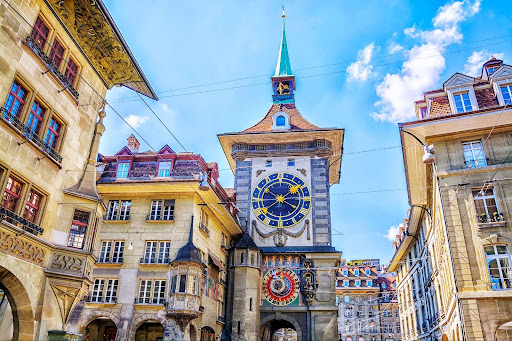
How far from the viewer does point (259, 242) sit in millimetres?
37281

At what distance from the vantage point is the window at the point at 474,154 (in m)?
22.9

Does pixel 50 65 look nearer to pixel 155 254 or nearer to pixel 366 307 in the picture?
pixel 155 254

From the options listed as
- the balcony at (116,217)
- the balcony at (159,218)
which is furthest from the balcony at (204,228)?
the balcony at (116,217)

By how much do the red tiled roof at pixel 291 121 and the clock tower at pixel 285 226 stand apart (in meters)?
0.10

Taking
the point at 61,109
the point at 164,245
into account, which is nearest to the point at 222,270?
the point at 164,245

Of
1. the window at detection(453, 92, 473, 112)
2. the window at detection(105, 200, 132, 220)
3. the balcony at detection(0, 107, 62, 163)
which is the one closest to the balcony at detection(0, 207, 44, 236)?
the balcony at detection(0, 107, 62, 163)

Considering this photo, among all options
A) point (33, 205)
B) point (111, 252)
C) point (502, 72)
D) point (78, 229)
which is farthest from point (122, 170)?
point (502, 72)

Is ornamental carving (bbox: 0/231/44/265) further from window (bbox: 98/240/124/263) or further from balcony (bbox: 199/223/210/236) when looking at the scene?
balcony (bbox: 199/223/210/236)

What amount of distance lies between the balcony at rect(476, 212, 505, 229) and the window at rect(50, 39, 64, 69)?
20888mm

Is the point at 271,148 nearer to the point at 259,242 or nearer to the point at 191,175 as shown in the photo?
the point at 259,242

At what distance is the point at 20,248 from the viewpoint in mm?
13523

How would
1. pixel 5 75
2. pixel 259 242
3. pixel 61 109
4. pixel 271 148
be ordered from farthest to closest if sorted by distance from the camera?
pixel 271 148 → pixel 259 242 → pixel 61 109 → pixel 5 75

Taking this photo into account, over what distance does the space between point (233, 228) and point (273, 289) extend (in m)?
Answer: 6.14

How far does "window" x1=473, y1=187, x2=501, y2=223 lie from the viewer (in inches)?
844
